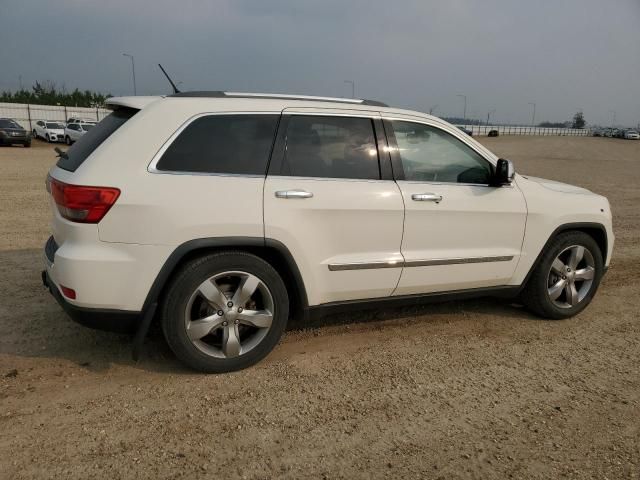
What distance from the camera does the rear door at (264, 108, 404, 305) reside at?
3309 mm

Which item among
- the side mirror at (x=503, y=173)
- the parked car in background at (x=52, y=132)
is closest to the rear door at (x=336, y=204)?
the side mirror at (x=503, y=173)

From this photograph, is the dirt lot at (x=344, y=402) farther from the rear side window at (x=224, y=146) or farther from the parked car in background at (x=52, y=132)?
the parked car in background at (x=52, y=132)

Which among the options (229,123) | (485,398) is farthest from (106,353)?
(485,398)

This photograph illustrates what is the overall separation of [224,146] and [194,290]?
944mm

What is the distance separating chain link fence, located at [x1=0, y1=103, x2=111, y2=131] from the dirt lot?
4412 cm

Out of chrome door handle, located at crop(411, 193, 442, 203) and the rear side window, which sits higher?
the rear side window

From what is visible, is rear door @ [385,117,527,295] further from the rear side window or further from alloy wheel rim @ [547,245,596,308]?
the rear side window

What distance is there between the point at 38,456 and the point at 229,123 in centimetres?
216

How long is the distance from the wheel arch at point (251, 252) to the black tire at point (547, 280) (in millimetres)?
2165

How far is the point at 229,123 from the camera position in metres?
3.29

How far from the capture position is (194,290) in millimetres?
3135

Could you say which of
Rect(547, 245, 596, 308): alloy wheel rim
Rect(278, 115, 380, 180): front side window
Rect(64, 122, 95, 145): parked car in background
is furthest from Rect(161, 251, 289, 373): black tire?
Rect(64, 122, 95, 145): parked car in background

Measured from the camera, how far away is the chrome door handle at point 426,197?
3650mm

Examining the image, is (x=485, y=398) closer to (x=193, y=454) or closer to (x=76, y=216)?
(x=193, y=454)
